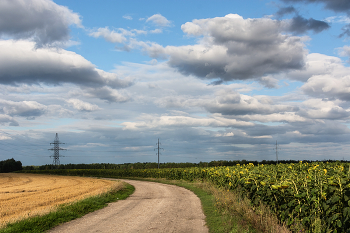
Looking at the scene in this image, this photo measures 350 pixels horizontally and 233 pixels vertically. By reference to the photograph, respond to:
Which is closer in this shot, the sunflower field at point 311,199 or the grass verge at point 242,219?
the sunflower field at point 311,199

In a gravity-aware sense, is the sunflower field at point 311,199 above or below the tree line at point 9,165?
above

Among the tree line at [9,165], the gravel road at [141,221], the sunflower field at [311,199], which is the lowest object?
the tree line at [9,165]

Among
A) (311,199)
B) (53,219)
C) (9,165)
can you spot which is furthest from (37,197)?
(9,165)

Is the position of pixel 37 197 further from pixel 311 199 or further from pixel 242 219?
pixel 311 199

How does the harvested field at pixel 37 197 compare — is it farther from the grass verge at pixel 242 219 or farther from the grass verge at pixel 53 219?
the grass verge at pixel 242 219

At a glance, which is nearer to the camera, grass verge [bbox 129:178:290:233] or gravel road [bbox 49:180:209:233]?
grass verge [bbox 129:178:290:233]

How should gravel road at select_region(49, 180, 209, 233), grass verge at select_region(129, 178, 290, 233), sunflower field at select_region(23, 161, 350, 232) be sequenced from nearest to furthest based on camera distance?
sunflower field at select_region(23, 161, 350, 232) → grass verge at select_region(129, 178, 290, 233) → gravel road at select_region(49, 180, 209, 233)

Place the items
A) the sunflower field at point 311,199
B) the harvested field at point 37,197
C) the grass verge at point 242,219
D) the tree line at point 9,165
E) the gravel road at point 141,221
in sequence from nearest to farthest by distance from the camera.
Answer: the sunflower field at point 311,199, the grass verge at point 242,219, the gravel road at point 141,221, the harvested field at point 37,197, the tree line at point 9,165

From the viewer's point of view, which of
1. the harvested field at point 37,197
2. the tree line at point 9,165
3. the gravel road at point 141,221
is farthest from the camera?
the tree line at point 9,165

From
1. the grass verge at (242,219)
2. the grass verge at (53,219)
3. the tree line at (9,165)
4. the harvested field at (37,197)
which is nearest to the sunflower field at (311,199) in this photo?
the grass verge at (242,219)

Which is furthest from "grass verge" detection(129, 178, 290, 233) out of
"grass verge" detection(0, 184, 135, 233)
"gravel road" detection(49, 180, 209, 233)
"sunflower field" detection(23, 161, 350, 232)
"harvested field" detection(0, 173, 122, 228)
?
"harvested field" detection(0, 173, 122, 228)

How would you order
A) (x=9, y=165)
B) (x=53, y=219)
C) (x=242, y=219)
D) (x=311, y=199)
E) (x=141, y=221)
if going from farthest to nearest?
(x=9, y=165)
(x=53, y=219)
(x=141, y=221)
(x=242, y=219)
(x=311, y=199)

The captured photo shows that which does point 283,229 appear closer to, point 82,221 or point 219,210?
point 219,210

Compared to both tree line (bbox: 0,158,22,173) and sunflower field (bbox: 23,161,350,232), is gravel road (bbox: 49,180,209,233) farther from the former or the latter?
tree line (bbox: 0,158,22,173)
